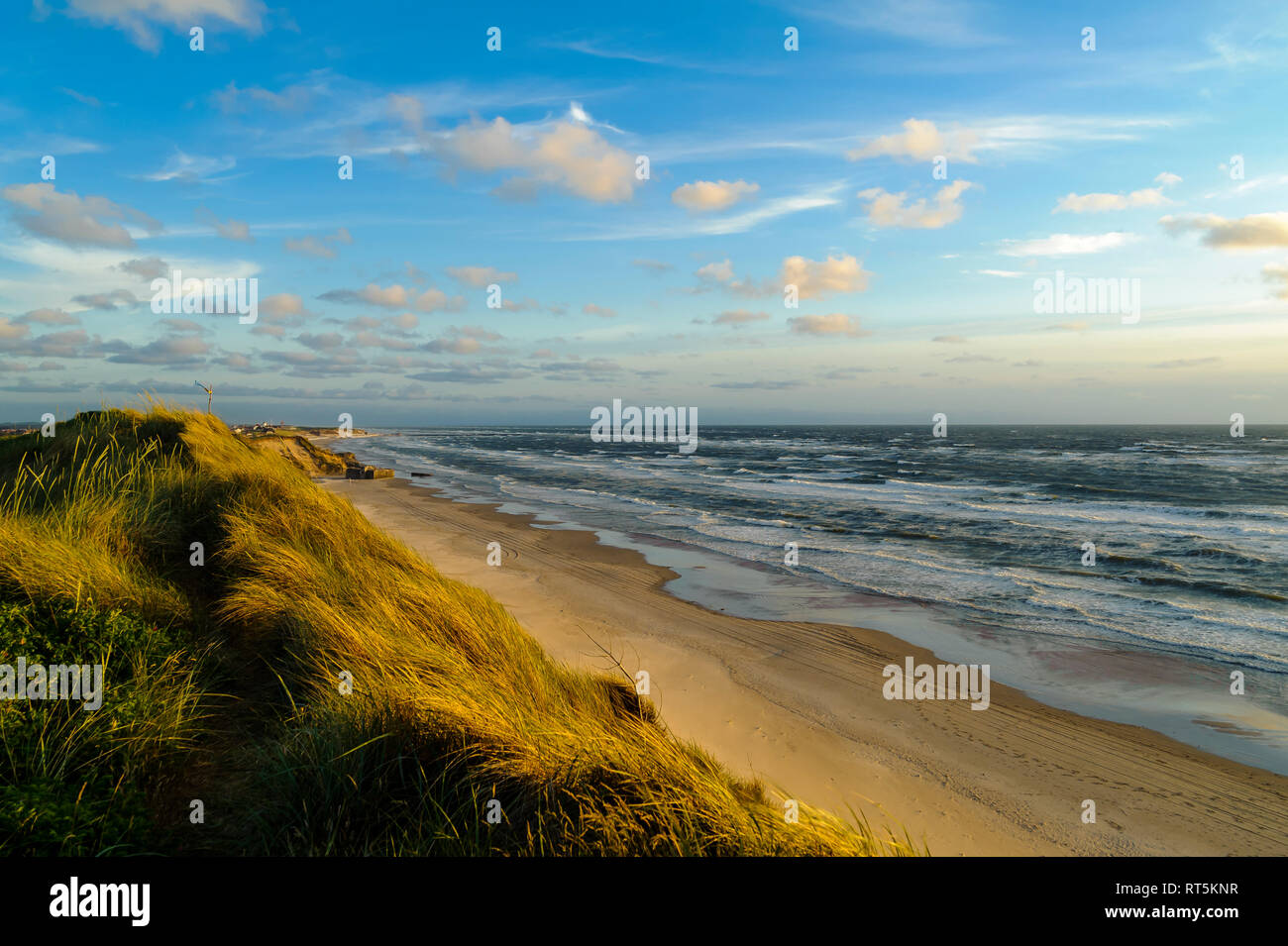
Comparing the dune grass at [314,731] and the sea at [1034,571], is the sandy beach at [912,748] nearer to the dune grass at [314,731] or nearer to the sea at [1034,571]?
the sea at [1034,571]

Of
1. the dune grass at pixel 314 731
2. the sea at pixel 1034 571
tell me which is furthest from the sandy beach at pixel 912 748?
the dune grass at pixel 314 731

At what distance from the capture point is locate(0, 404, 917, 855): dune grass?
10.7ft

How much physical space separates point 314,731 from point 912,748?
6212 mm

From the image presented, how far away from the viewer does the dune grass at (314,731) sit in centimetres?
327

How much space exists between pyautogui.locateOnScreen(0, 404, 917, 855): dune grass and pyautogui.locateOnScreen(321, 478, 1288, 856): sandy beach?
1395 mm

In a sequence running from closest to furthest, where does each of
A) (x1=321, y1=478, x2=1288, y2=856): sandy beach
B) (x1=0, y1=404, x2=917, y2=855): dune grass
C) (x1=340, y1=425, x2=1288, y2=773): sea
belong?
(x1=0, y1=404, x2=917, y2=855): dune grass < (x1=321, y1=478, x2=1288, y2=856): sandy beach < (x1=340, y1=425, x2=1288, y2=773): sea

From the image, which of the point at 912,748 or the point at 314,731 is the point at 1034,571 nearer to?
the point at 912,748

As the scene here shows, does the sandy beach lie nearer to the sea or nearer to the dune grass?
the sea

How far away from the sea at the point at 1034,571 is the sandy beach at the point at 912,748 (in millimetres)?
937

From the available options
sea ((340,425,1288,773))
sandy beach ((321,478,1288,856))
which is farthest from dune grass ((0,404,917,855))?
sea ((340,425,1288,773))

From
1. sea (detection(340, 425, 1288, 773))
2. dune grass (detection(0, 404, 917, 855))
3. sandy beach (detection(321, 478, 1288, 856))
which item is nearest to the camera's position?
dune grass (detection(0, 404, 917, 855))

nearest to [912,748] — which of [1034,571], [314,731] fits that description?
[314,731]

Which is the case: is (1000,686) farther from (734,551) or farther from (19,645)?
(19,645)

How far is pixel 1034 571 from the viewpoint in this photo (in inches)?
626
